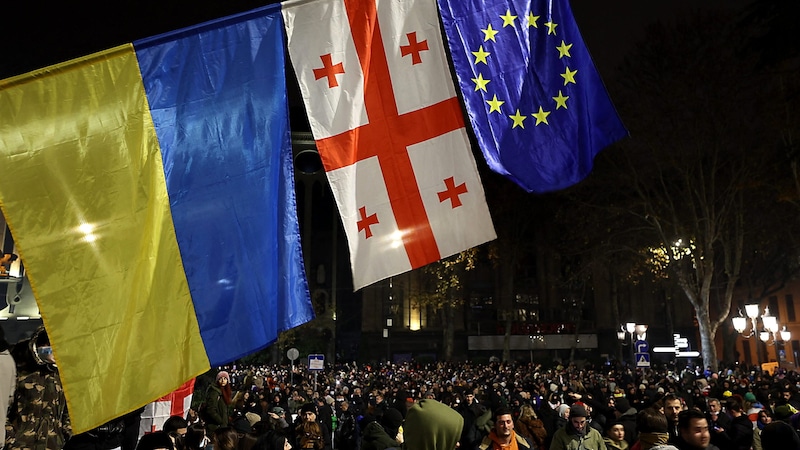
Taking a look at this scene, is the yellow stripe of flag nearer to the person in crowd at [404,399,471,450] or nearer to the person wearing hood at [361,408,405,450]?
the person in crowd at [404,399,471,450]

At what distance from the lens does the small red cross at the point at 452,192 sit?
221 inches

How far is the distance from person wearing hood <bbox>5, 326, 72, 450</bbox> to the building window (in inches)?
2239

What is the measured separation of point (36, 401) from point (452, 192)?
12.7 ft

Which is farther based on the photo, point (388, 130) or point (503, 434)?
point (503, 434)

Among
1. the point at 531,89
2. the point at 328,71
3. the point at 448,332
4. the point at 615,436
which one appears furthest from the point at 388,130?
the point at 448,332

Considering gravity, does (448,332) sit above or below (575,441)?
above

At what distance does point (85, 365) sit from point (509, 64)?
14.8 feet

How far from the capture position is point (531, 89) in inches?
241

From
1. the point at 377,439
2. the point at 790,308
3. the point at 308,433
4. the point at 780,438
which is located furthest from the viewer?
the point at 790,308

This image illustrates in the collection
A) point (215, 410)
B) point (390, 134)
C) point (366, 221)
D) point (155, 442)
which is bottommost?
point (215, 410)

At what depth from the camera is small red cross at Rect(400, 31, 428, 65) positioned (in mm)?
5746

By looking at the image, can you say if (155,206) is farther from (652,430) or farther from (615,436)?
(615,436)

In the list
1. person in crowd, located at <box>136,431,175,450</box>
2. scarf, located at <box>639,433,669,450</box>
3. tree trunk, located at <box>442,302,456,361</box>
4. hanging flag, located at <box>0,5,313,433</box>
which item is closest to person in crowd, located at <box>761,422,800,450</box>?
scarf, located at <box>639,433,669,450</box>

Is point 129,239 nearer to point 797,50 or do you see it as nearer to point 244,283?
point 244,283
